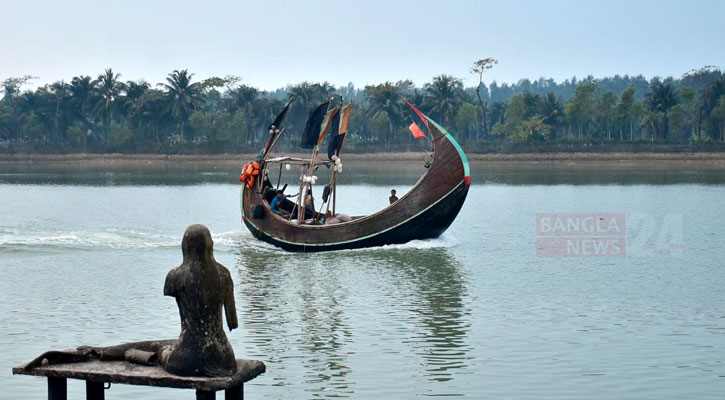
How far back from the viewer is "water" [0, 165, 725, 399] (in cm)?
1287

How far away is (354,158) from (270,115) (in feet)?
64.7

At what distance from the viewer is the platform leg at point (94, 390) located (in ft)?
30.7

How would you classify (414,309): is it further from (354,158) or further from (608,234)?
(354,158)

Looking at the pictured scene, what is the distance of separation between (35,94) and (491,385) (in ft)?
383

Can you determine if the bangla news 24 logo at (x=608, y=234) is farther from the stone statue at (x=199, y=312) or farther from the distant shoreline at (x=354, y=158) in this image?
the distant shoreline at (x=354, y=158)

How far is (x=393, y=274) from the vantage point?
22609 mm

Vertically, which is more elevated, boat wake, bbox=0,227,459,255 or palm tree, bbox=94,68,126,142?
palm tree, bbox=94,68,126,142

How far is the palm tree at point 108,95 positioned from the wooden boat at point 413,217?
90.5 meters

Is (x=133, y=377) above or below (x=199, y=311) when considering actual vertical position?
below

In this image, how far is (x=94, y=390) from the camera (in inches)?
371

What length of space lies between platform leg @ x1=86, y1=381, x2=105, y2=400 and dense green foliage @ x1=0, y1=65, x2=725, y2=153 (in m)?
88.6

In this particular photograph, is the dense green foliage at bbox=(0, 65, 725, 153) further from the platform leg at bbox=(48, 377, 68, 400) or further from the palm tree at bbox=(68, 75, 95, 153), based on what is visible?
the platform leg at bbox=(48, 377, 68, 400)

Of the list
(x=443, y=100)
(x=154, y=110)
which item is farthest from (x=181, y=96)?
(x=443, y=100)

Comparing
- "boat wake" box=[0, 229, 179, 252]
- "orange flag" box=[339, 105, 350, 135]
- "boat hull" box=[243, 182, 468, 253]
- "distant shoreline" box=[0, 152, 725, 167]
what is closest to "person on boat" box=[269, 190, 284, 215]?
"boat hull" box=[243, 182, 468, 253]
